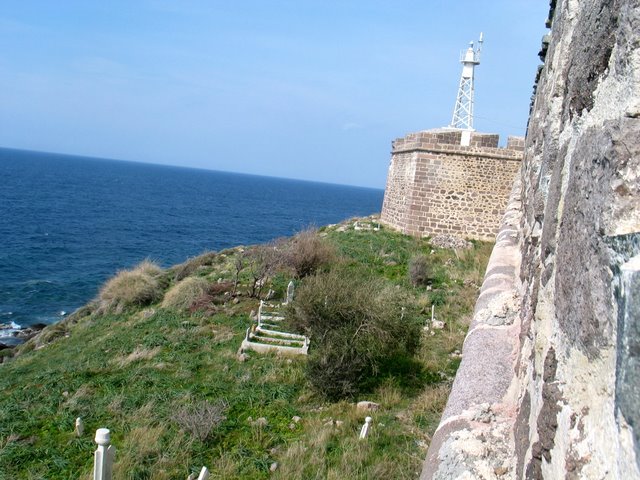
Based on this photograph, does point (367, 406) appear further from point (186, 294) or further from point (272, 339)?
point (186, 294)

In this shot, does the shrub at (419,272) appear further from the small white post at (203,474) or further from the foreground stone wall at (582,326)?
the foreground stone wall at (582,326)

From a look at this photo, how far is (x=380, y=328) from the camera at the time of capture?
8.88 meters

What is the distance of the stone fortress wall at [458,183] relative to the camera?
1758cm

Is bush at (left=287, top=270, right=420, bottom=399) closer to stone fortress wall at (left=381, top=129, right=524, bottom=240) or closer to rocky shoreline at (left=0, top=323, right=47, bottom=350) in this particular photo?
stone fortress wall at (left=381, top=129, right=524, bottom=240)

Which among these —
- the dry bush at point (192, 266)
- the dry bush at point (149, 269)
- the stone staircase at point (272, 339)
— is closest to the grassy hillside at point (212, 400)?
the stone staircase at point (272, 339)

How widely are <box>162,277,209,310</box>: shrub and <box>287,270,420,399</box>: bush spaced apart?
5.34 metres

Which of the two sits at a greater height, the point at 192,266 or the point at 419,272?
the point at 419,272

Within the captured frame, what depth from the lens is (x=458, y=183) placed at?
58.7 feet

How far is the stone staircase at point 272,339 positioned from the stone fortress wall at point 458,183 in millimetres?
8247

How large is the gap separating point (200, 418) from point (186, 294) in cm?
843

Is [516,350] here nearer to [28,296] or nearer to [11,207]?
[28,296]

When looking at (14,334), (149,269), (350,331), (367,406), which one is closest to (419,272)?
(350,331)

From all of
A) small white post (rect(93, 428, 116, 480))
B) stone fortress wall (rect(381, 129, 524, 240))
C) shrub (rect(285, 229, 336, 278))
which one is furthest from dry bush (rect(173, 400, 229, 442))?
stone fortress wall (rect(381, 129, 524, 240))

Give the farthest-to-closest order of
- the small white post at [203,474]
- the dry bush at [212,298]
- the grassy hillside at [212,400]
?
the dry bush at [212,298]
the grassy hillside at [212,400]
the small white post at [203,474]
